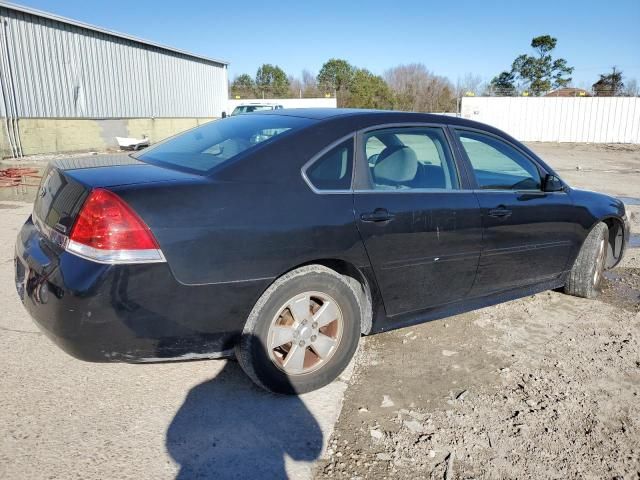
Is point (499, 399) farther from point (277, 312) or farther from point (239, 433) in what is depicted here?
point (239, 433)

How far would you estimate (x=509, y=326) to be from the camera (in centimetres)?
401

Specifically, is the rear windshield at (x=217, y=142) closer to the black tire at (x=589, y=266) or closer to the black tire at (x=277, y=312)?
the black tire at (x=277, y=312)

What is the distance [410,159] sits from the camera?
3412mm

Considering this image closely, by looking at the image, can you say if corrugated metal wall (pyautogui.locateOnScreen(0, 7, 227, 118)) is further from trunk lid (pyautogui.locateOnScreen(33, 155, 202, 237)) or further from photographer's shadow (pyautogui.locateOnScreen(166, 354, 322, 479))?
photographer's shadow (pyautogui.locateOnScreen(166, 354, 322, 479))

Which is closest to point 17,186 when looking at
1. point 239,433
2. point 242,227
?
point 242,227

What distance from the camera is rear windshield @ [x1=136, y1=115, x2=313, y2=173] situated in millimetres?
2878

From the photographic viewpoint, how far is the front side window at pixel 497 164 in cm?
362

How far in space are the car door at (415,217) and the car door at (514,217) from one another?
0.16 metres

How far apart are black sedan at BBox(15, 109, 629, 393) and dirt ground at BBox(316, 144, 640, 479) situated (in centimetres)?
31

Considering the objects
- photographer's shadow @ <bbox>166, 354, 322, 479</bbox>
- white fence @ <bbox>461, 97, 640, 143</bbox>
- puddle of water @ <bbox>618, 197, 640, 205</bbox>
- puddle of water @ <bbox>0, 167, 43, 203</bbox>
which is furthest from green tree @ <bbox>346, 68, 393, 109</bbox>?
photographer's shadow @ <bbox>166, 354, 322, 479</bbox>

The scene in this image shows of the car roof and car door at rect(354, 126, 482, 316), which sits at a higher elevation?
the car roof

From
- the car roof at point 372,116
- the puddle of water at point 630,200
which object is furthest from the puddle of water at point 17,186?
the puddle of water at point 630,200

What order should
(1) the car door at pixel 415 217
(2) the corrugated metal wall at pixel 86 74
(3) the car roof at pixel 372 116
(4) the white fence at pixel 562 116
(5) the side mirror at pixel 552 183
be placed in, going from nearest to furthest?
(1) the car door at pixel 415 217
(3) the car roof at pixel 372 116
(5) the side mirror at pixel 552 183
(2) the corrugated metal wall at pixel 86 74
(4) the white fence at pixel 562 116

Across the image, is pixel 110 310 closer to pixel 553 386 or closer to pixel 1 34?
pixel 553 386
